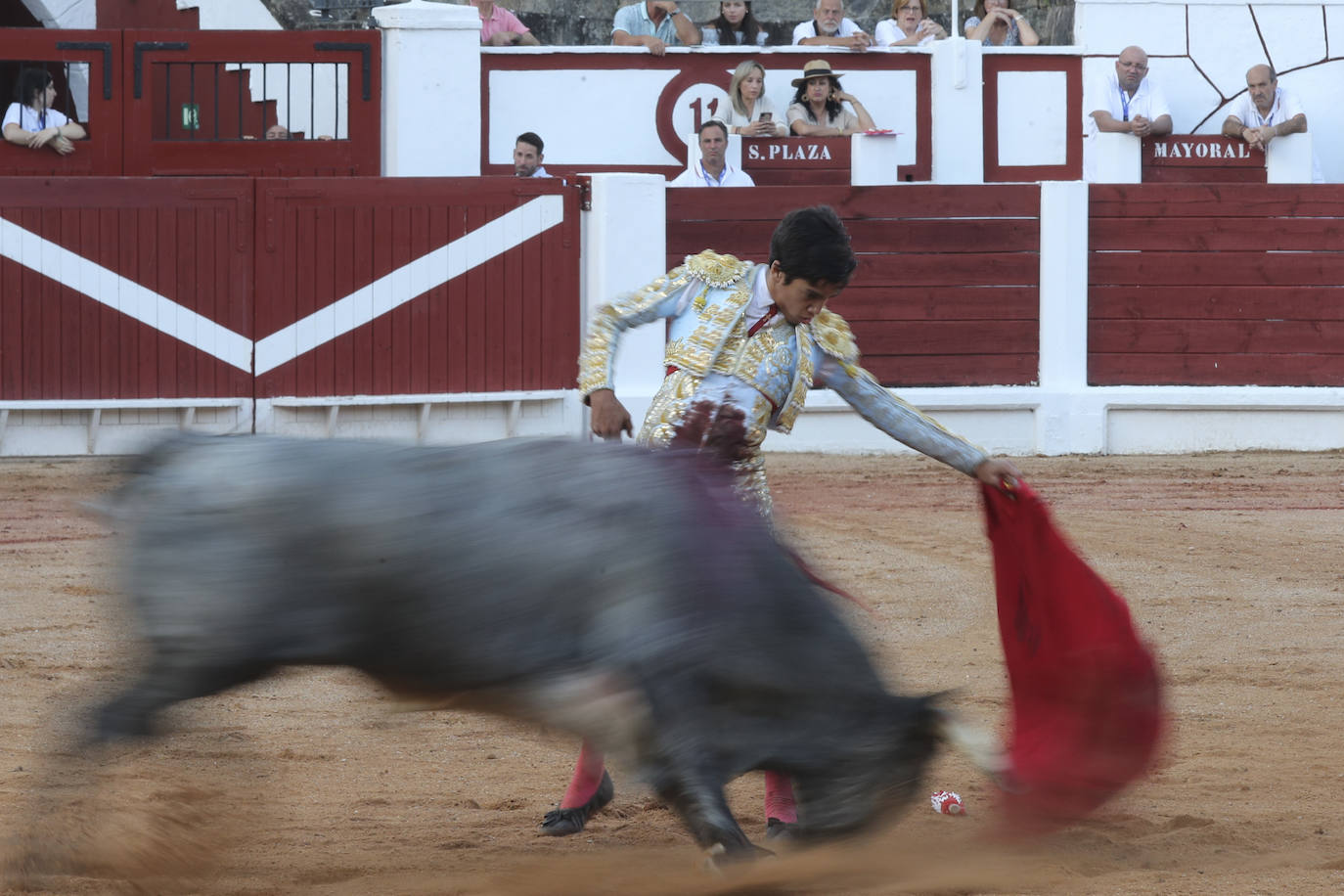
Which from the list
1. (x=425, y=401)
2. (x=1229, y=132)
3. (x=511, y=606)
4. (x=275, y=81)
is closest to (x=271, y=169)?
(x=275, y=81)

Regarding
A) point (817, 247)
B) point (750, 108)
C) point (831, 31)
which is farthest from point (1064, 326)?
point (817, 247)

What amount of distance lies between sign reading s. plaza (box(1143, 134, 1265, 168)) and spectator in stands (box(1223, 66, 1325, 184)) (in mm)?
53

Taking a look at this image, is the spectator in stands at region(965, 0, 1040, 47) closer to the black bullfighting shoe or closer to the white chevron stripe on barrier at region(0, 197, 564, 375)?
the white chevron stripe on barrier at region(0, 197, 564, 375)

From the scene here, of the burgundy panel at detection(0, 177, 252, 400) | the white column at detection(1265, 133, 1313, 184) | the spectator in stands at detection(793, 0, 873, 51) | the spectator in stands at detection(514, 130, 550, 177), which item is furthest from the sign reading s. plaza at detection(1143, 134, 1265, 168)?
the burgundy panel at detection(0, 177, 252, 400)

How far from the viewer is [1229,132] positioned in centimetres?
952

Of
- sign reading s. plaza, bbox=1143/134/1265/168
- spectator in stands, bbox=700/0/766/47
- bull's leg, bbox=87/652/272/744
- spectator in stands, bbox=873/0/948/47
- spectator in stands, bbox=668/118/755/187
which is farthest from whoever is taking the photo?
spectator in stands, bbox=873/0/948/47

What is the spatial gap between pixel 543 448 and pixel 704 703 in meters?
0.43

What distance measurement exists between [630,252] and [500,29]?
2.22m

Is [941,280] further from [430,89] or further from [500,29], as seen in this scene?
[500,29]

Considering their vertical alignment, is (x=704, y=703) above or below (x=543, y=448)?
below

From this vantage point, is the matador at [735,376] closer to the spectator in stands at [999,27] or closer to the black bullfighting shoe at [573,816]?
the black bullfighting shoe at [573,816]

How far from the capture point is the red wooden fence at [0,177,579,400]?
7789 millimetres

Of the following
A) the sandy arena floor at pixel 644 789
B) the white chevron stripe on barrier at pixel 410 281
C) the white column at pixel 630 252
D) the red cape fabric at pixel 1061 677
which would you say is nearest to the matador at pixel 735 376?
the red cape fabric at pixel 1061 677

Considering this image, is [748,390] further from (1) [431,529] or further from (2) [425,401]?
(2) [425,401]
